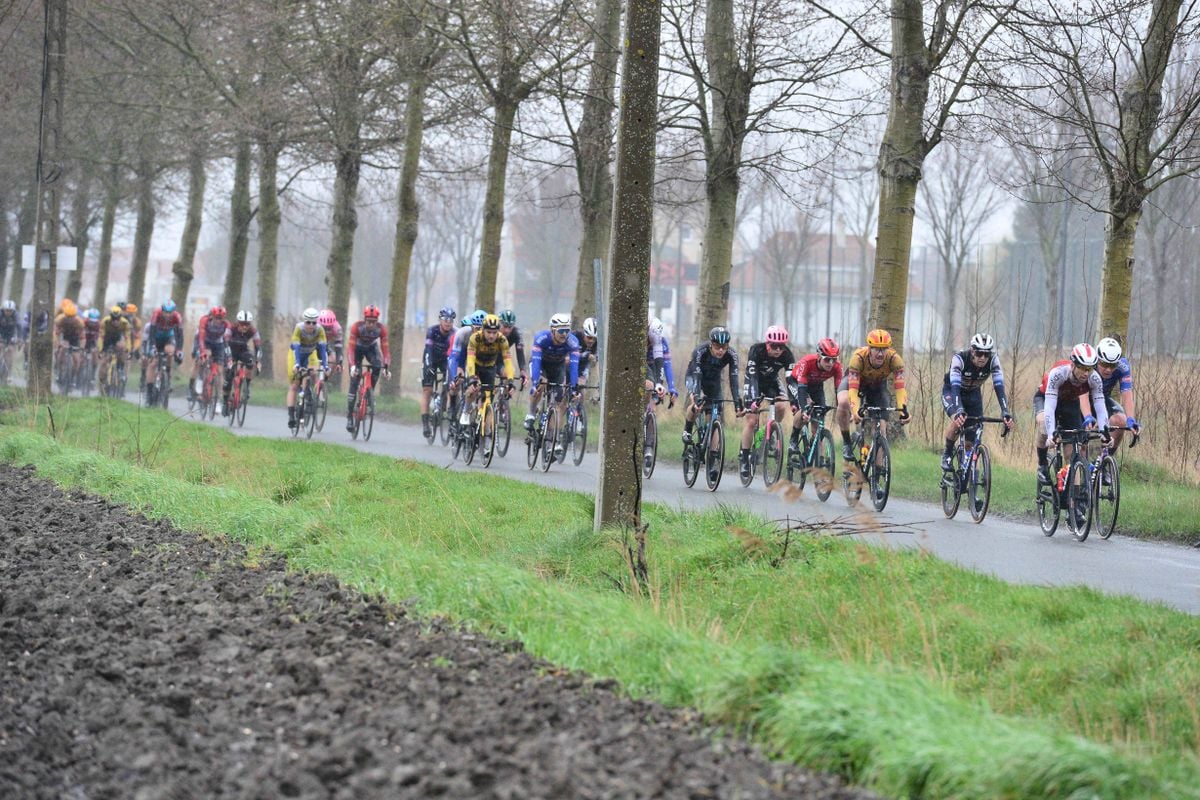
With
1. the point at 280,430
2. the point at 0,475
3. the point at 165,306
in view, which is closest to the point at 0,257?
the point at 165,306

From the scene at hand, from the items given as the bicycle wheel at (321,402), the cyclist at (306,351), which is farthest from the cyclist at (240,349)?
the cyclist at (306,351)

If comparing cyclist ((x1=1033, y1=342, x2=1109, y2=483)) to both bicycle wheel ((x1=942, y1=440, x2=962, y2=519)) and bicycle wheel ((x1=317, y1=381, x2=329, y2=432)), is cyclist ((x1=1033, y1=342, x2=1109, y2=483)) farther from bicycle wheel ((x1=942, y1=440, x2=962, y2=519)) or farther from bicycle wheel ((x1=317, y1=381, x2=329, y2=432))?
bicycle wheel ((x1=317, y1=381, x2=329, y2=432))

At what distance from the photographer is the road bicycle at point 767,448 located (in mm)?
17078

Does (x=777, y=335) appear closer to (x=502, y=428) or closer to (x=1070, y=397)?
(x=1070, y=397)

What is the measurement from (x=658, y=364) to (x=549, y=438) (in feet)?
5.45

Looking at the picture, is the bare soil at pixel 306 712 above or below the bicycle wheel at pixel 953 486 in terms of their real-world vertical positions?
below

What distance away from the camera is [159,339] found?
93.3 feet

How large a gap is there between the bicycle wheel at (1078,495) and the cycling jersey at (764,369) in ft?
14.0

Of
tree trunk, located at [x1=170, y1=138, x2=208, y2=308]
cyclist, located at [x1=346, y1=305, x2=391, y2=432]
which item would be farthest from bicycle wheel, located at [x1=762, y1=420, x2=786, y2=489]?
tree trunk, located at [x1=170, y1=138, x2=208, y2=308]

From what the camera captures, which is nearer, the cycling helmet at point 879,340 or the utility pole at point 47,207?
the cycling helmet at point 879,340

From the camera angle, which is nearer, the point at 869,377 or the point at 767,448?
the point at 869,377

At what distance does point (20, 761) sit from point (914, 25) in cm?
1623

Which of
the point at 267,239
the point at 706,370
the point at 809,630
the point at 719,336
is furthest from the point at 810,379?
the point at 267,239

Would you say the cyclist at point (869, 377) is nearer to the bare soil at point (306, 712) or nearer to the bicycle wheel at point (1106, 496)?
the bicycle wheel at point (1106, 496)
